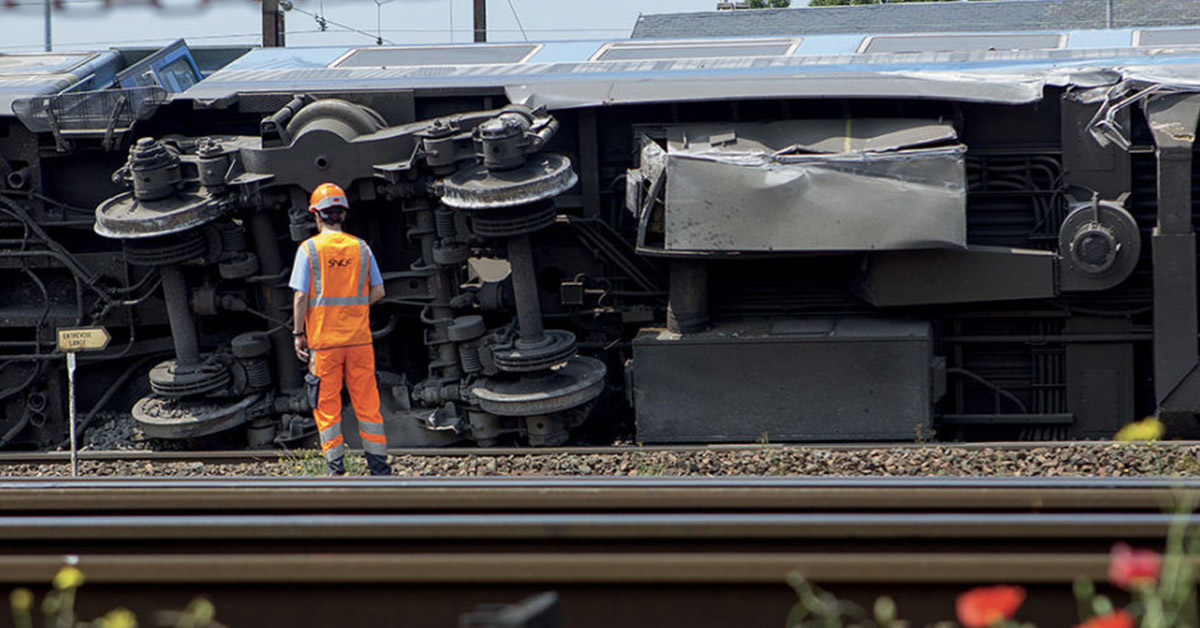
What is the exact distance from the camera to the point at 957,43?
1162 centimetres

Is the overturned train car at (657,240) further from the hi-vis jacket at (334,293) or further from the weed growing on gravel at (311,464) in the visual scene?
the hi-vis jacket at (334,293)

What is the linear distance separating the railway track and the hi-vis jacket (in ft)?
10.1

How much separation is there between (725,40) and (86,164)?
5.51m

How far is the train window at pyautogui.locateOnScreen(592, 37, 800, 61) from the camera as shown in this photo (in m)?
11.7

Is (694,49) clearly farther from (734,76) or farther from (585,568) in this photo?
(585,568)

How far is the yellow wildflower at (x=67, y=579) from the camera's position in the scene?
3295 millimetres

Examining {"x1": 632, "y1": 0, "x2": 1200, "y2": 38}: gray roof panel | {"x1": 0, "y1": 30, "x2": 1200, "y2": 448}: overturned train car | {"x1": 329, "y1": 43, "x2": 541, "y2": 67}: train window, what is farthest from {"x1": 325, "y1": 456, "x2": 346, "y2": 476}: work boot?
{"x1": 632, "y1": 0, "x2": 1200, "y2": 38}: gray roof panel

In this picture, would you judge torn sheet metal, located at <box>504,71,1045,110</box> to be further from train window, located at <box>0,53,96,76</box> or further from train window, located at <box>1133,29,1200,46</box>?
train window, located at <box>0,53,96,76</box>

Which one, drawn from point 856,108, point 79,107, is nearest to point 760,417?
point 856,108

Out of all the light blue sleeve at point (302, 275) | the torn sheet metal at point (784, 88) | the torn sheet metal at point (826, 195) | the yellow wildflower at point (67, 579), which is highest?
the torn sheet metal at point (784, 88)

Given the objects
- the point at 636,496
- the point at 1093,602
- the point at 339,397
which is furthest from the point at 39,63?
the point at 1093,602

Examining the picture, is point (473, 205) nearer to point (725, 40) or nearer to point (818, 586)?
point (725, 40)

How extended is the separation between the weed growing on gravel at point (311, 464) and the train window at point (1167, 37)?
7.03m

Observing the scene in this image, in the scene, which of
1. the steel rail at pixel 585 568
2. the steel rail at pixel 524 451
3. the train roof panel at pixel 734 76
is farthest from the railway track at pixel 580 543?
the train roof panel at pixel 734 76
